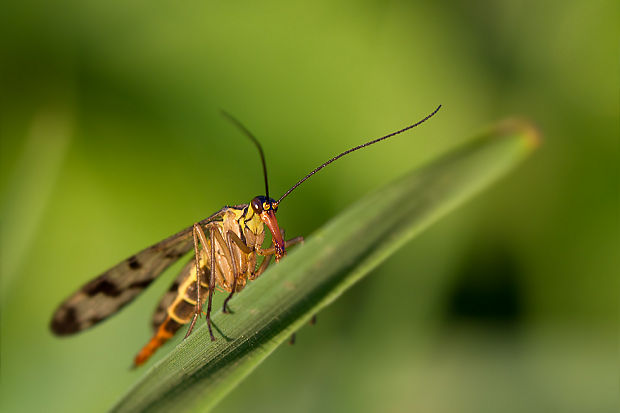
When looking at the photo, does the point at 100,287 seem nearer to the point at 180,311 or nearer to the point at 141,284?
the point at 141,284

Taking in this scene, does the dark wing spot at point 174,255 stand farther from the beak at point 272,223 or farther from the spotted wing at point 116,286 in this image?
the beak at point 272,223

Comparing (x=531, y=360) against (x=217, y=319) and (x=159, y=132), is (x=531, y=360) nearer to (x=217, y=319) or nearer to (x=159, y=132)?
(x=217, y=319)

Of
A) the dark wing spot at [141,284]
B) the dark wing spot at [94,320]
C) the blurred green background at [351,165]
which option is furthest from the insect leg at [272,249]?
the dark wing spot at [94,320]

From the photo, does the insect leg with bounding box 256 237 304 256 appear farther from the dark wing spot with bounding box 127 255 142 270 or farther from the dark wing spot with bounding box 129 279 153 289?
the dark wing spot with bounding box 129 279 153 289

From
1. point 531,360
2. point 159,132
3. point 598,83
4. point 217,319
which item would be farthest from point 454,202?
point 598,83

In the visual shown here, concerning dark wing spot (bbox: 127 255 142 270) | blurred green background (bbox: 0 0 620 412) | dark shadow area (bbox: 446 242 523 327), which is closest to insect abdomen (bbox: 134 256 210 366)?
blurred green background (bbox: 0 0 620 412)

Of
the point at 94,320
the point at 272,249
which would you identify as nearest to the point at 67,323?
the point at 94,320
